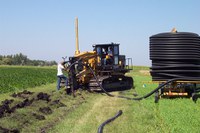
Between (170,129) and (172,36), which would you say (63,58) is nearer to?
(172,36)

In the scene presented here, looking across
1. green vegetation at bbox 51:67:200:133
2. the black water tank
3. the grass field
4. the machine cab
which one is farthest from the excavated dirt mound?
the machine cab

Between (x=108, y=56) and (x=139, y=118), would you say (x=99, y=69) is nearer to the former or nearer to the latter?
(x=108, y=56)

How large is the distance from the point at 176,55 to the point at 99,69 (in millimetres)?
7557

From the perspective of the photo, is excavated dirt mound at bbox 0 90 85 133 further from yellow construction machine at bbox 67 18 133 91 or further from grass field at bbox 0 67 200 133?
yellow construction machine at bbox 67 18 133 91

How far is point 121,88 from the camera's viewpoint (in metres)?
23.1

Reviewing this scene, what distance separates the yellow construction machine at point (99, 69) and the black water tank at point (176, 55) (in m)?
4.74

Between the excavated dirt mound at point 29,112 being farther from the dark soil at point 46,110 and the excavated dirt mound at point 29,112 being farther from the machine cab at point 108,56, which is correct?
the machine cab at point 108,56

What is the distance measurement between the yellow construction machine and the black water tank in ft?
15.5

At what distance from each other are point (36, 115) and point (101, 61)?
35.5 feet

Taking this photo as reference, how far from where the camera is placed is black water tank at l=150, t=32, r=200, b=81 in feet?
49.1

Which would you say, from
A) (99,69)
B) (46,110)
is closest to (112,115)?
(46,110)

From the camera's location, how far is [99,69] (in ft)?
71.4

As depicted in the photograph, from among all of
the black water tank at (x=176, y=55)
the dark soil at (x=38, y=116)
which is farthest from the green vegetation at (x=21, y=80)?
the dark soil at (x=38, y=116)

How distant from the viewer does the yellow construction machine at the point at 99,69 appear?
65.2 ft
